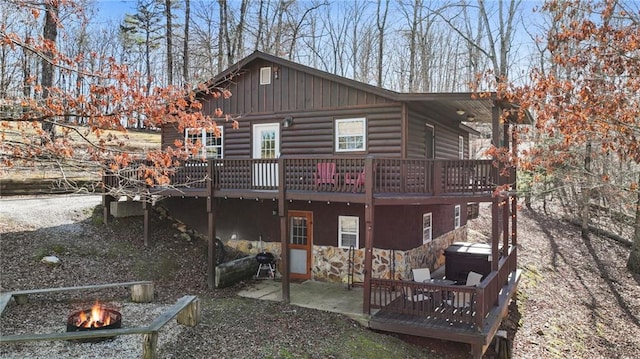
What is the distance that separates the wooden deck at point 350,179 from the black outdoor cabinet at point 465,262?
7.37 feet

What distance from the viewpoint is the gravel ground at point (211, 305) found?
26.0 feet

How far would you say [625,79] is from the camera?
850 centimetres

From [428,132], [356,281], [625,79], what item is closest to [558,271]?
[428,132]

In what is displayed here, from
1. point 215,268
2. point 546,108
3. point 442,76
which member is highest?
point 442,76

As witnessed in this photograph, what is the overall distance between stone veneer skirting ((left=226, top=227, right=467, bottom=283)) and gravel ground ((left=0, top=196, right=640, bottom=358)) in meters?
1.92

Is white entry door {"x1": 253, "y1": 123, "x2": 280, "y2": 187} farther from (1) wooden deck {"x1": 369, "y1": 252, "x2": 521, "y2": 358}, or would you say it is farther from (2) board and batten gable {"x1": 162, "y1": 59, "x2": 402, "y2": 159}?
(1) wooden deck {"x1": 369, "y1": 252, "x2": 521, "y2": 358}

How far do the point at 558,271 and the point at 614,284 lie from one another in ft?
5.84

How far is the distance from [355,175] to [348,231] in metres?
3.09

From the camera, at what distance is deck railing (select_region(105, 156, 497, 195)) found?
10.0 metres

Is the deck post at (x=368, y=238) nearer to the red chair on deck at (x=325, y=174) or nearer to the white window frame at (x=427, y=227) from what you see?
the red chair on deck at (x=325, y=174)

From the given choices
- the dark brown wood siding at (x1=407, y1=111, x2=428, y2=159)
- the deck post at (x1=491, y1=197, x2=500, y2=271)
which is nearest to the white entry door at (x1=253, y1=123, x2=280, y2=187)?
the dark brown wood siding at (x1=407, y1=111, x2=428, y2=159)

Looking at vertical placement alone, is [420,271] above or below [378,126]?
below

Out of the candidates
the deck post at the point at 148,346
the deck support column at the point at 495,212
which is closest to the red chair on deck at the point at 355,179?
the deck support column at the point at 495,212

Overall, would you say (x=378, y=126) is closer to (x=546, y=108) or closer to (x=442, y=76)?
(x=546, y=108)
